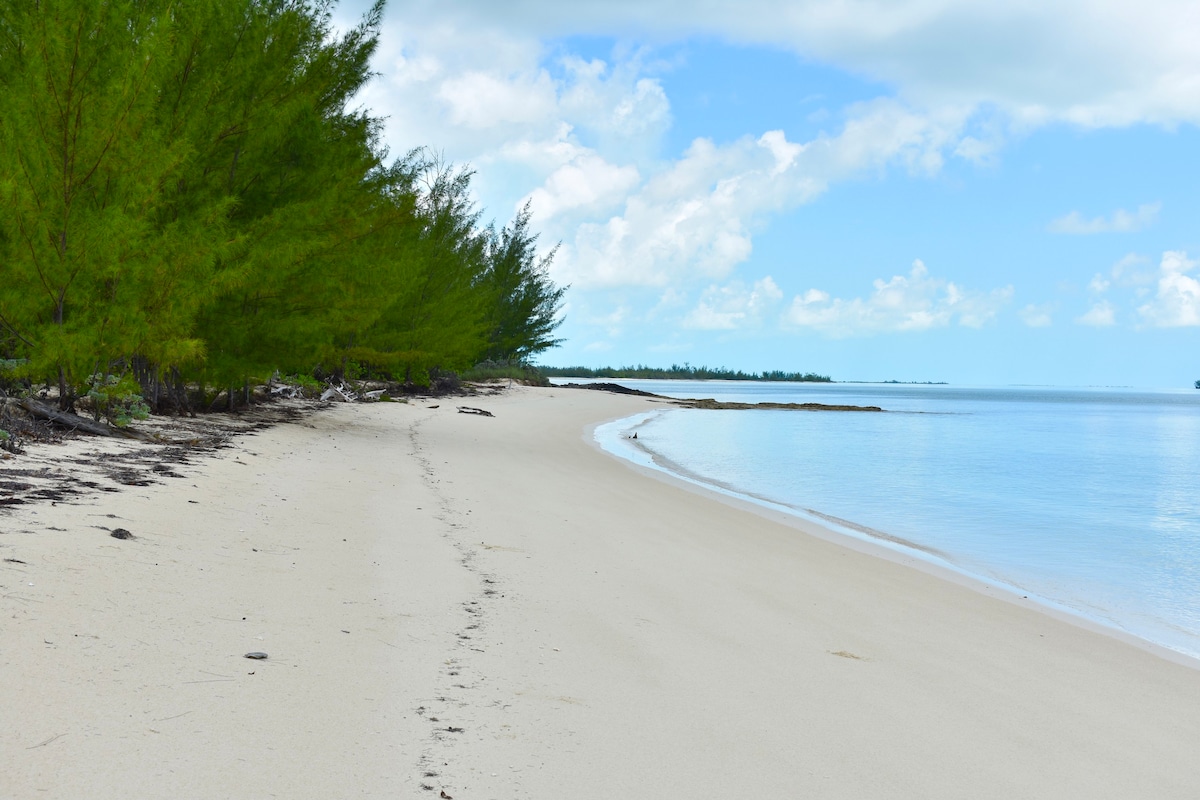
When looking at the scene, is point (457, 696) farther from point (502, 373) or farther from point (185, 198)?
point (502, 373)

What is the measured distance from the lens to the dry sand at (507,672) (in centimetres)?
272

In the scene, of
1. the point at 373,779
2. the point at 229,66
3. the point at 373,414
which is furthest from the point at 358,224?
the point at 373,779

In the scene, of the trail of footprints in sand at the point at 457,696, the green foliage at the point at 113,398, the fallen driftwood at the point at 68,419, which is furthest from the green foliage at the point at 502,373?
the trail of footprints in sand at the point at 457,696

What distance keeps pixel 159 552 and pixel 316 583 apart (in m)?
0.83

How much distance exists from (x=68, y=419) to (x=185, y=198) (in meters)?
4.70

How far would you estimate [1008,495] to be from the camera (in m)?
15.1

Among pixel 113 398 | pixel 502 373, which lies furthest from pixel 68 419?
pixel 502 373

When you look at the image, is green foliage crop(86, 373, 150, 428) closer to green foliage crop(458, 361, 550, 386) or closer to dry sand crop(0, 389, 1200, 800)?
Answer: dry sand crop(0, 389, 1200, 800)

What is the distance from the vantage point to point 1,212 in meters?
8.99

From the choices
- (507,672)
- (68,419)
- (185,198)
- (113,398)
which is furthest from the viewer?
(185,198)

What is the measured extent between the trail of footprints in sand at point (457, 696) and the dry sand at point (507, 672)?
2cm

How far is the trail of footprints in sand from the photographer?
2695 mm

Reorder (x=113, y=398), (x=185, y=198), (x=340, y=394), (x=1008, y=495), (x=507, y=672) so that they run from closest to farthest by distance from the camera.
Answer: (x=507, y=672) < (x=113, y=398) < (x=185, y=198) < (x=1008, y=495) < (x=340, y=394)

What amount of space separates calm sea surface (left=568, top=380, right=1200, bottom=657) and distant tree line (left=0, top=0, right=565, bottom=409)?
21.6 ft
